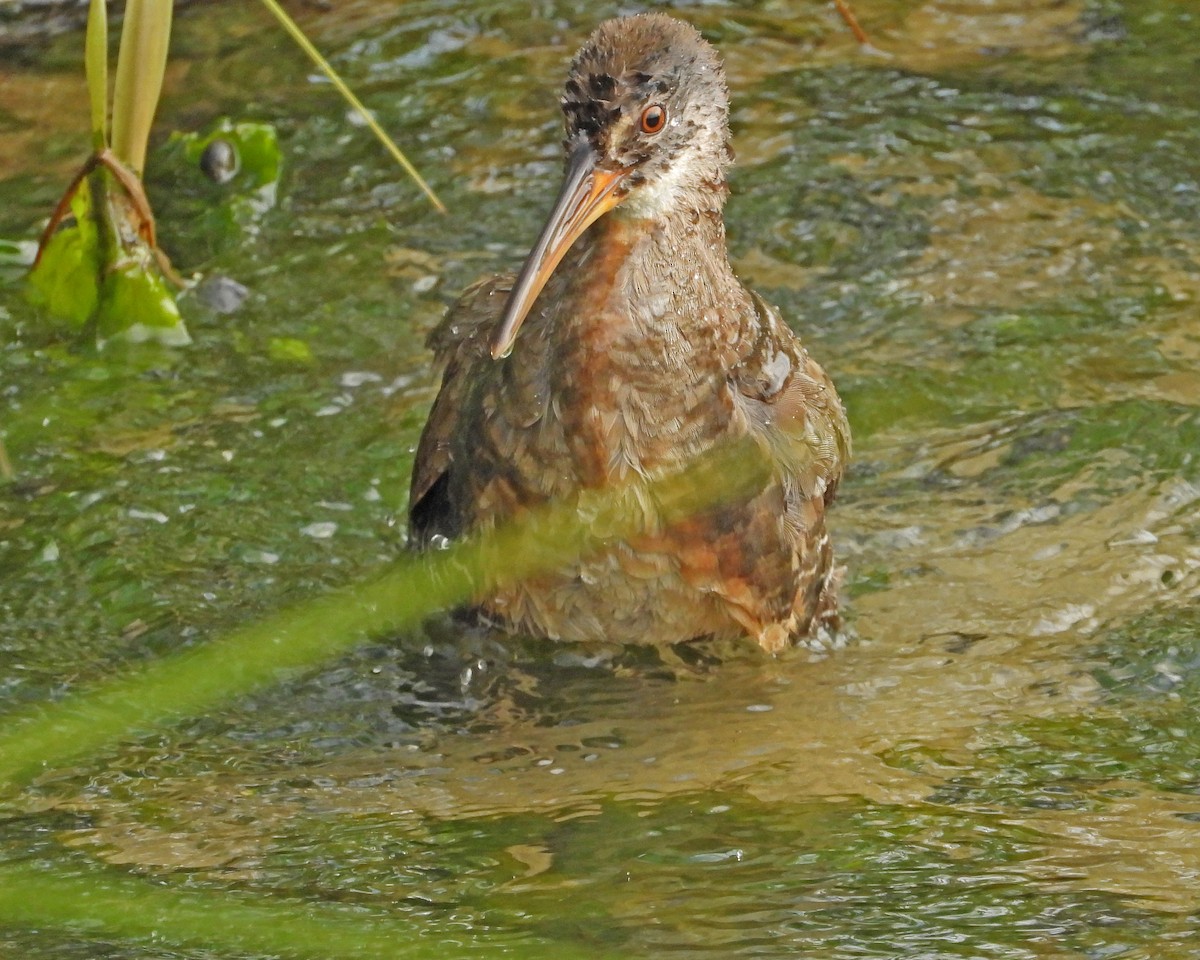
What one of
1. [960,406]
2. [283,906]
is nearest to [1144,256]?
[960,406]

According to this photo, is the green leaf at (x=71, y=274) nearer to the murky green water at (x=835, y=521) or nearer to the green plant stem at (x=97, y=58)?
the murky green water at (x=835, y=521)

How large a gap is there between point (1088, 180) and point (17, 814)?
14.6ft

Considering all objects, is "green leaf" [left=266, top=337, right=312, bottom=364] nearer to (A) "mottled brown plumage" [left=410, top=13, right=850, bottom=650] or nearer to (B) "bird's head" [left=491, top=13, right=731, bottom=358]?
(A) "mottled brown plumage" [left=410, top=13, right=850, bottom=650]

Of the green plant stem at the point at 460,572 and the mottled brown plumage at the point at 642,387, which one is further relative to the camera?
the mottled brown plumage at the point at 642,387

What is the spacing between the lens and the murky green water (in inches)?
131

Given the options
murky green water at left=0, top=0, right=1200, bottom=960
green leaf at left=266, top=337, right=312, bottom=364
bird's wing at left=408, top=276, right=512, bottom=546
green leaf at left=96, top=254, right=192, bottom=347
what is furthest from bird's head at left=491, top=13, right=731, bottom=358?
green leaf at left=96, top=254, right=192, bottom=347

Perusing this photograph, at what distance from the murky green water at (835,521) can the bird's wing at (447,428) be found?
0.32m

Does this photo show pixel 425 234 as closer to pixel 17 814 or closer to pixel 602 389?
pixel 602 389

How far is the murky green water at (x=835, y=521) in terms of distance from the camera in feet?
10.9

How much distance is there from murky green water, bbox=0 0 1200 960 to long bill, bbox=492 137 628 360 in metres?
0.93

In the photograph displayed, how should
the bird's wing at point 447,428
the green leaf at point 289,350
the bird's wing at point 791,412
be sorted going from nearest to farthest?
the bird's wing at point 791,412 < the bird's wing at point 447,428 < the green leaf at point 289,350

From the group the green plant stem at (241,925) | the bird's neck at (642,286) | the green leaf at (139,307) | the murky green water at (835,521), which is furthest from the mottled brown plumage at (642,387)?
the green leaf at (139,307)

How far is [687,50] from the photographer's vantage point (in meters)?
4.23

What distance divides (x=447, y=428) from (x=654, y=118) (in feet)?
3.01
